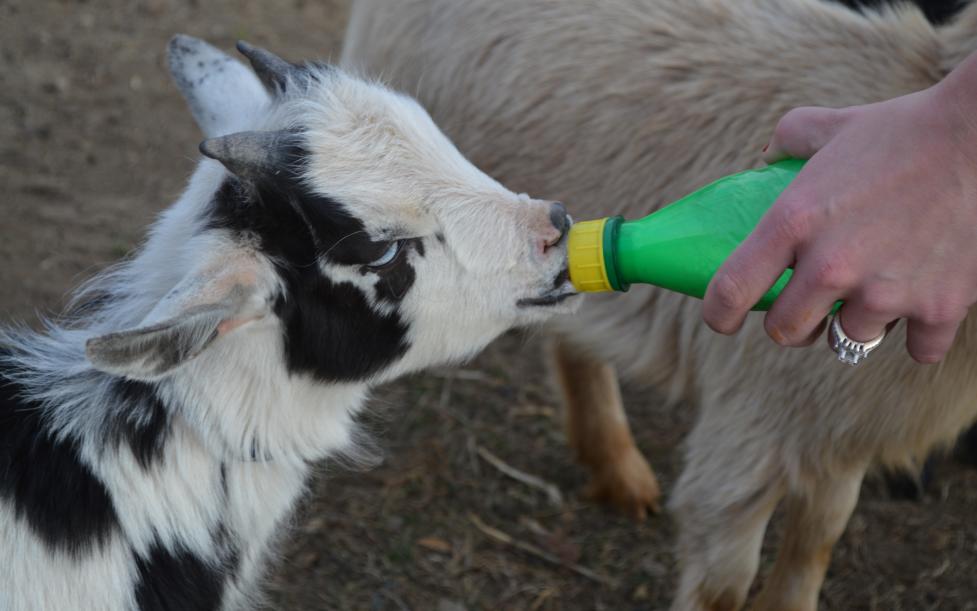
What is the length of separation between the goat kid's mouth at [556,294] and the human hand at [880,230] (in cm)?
57

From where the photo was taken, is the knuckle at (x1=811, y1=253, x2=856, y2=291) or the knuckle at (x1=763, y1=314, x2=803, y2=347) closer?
the knuckle at (x1=811, y1=253, x2=856, y2=291)

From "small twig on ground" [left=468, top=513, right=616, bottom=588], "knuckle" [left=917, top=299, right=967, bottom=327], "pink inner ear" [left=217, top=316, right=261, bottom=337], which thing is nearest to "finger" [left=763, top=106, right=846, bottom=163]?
"knuckle" [left=917, top=299, right=967, bottom=327]

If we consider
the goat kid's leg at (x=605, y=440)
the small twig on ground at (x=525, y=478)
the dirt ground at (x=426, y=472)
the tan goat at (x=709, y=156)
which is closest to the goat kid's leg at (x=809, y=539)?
the tan goat at (x=709, y=156)

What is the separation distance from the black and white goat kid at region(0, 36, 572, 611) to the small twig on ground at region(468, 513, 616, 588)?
5.02 feet

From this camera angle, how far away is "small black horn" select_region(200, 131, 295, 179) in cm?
236

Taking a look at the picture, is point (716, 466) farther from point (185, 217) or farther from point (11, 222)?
point (11, 222)

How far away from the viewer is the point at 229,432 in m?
2.54

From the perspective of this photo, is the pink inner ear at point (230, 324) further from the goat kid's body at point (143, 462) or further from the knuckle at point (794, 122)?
the knuckle at point (794, 122)

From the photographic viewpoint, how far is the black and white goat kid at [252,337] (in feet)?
7.95

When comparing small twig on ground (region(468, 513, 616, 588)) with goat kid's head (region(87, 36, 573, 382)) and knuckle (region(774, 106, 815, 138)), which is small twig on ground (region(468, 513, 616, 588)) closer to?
goat kid's head (region(87, 36, 573, 382))

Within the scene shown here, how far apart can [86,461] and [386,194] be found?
907 millimetres

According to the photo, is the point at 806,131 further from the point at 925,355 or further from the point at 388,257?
the point at 388,257

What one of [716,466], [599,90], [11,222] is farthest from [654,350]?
[11,222]

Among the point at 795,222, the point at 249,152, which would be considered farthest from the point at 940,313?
the point at 249,152
